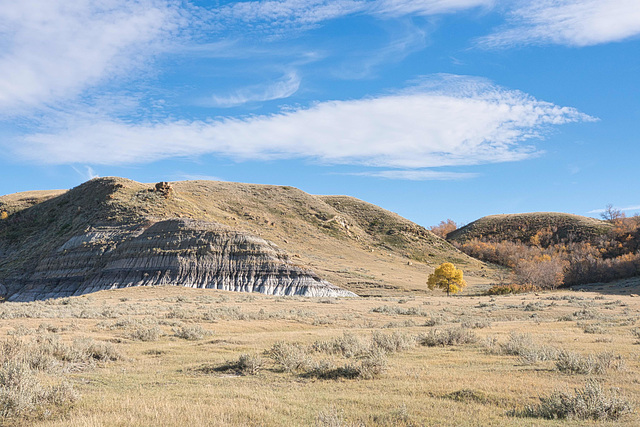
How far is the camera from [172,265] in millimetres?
52375

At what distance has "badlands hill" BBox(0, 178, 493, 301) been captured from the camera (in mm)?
53188

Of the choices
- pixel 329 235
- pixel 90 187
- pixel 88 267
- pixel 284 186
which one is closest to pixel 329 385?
pixel 88 267

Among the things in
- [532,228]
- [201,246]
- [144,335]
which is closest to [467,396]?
[144,335]

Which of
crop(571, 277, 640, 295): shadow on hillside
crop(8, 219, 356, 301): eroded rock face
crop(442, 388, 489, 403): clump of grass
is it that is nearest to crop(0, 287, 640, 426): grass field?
crop(442, 388, 489, 403): clump of grass

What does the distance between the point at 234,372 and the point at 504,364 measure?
295 inches

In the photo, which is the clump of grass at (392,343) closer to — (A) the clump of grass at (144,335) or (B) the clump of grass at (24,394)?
(A) the clump of grass at (144,335)

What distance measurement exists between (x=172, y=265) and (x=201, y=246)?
417 cm

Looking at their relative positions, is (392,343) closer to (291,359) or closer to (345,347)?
(345,347)

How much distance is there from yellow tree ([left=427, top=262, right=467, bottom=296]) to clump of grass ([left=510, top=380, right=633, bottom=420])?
6034 cm

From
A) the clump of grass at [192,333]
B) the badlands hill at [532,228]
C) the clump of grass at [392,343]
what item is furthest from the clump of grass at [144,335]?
the badlands hill at [532,228]

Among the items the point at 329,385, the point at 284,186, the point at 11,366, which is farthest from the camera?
the point at 284,186

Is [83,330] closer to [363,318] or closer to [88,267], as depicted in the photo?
[363,318]

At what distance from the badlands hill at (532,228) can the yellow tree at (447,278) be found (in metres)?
75.1

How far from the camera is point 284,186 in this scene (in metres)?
132
